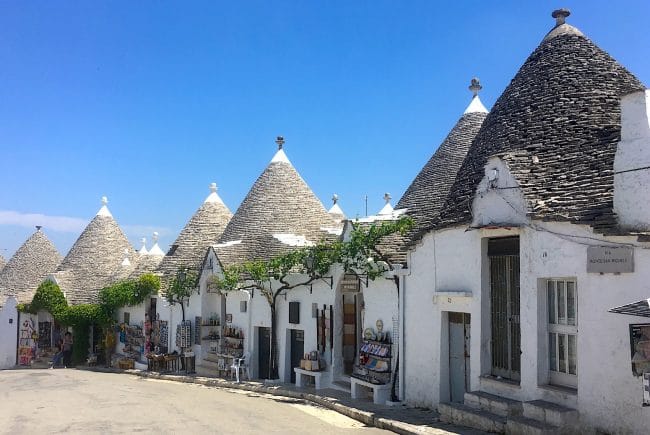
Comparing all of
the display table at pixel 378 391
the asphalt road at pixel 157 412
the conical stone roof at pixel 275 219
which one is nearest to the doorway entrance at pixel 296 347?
the asphalt road at pixel 157 412

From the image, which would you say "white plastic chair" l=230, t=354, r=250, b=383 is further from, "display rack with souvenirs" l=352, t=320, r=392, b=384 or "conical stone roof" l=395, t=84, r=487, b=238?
"conical stone roof" l=395, t=84, r=487, b=238

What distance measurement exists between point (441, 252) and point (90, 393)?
405 inches

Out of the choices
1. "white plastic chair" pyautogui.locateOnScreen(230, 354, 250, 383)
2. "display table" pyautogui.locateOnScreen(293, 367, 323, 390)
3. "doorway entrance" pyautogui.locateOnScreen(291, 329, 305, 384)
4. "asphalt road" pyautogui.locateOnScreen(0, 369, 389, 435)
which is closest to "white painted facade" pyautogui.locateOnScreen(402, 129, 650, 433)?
"asphalt road" pyautogui.locateOnScreen(0, 369, 389, 435)

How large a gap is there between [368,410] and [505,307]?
138 inches

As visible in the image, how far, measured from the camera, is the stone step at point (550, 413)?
8.78 meters

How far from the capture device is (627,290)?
8.29m

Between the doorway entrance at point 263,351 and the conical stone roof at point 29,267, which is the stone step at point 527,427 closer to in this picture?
the doorway entrance at point 263,351

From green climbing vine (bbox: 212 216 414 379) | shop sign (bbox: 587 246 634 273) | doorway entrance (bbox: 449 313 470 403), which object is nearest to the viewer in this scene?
shop sign (bbox: 587 246 634 273)

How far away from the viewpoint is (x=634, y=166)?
858cm

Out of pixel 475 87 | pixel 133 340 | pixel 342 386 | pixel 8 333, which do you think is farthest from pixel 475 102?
pixel 8 333

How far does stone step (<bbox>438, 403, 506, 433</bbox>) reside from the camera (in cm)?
950

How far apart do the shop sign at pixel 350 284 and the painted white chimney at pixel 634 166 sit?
7.85 meters

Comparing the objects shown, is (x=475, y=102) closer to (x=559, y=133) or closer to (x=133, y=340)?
(x=559, y=133)

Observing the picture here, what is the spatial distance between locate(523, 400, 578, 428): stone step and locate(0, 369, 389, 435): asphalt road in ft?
8.75
